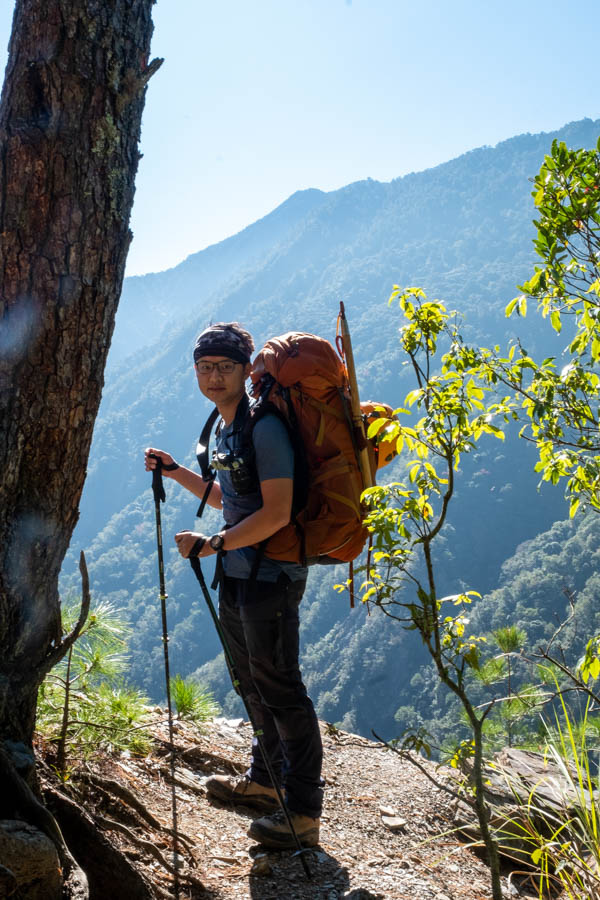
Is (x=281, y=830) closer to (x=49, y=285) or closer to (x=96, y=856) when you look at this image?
(x=96, y=856)

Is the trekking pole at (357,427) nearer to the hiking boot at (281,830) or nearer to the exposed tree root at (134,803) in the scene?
the hiking boot at (281,830)

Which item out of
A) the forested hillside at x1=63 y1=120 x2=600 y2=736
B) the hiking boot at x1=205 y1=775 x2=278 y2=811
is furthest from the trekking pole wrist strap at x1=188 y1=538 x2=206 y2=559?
Result: the forested hillside at x1=63 y1=120 x2=600 y2=736

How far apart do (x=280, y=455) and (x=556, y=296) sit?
112 centimetres

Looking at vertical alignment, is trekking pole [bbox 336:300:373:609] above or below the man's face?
below

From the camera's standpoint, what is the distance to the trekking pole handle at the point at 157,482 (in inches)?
104

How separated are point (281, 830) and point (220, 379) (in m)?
1.69

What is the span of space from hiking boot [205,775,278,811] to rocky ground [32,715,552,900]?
0.05 m

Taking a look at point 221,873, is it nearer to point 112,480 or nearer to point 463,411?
point 463,411

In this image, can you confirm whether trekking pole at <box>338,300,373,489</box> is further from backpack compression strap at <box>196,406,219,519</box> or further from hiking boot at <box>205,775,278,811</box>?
hiking boot at <box>205,775,278,811</box>

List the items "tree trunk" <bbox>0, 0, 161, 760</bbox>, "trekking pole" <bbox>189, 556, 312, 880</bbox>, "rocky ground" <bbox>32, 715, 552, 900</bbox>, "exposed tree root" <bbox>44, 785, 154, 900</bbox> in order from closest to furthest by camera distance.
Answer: "tree trunk" <bbox>0, 0, 161, 760</bbox> → "exposed tree root" <bbox>44, 785, 154, 900</bbox> → "rocky ground" <bbox>32, 715, 552, 900</bbox> → "trekking pole" <bbox>189, 556, 312, 880</bbox>

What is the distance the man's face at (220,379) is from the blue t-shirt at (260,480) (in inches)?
4.3

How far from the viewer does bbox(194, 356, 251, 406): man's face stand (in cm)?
263

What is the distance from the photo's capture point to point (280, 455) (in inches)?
94.0

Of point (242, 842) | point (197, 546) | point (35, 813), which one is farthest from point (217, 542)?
point (242, 842)
